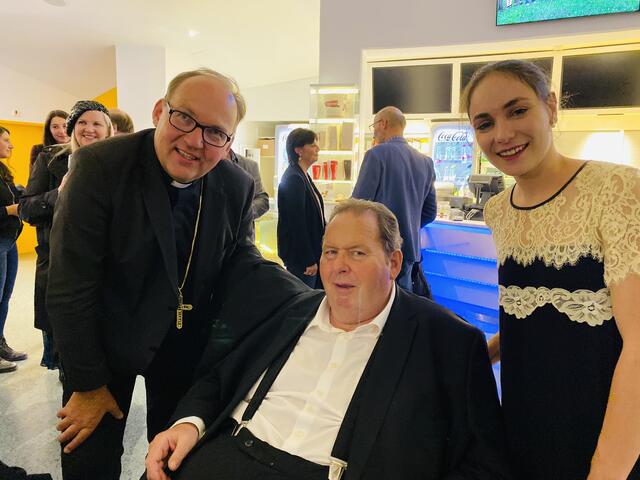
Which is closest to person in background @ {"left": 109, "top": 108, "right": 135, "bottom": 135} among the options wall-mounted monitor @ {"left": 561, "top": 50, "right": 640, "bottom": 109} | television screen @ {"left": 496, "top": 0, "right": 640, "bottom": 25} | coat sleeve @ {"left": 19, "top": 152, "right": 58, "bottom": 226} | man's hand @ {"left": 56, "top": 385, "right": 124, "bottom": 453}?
coat sleeve @ {"left": 19, "top": 152, "right": 58, "bottom": 226}

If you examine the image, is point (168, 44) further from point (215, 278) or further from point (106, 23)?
point (215, 278)

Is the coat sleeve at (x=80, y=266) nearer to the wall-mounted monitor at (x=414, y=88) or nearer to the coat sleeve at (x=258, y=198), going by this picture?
the coat sleeve at (x=258, y=198)

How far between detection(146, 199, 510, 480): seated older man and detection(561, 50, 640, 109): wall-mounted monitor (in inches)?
181

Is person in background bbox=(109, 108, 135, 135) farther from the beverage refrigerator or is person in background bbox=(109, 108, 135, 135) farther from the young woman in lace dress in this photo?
the beverage refrigerator

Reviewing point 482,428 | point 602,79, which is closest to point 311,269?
point 482,428

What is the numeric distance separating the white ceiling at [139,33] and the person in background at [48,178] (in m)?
3.95

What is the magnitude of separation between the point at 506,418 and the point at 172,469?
967 millimetres

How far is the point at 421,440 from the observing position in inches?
47.8

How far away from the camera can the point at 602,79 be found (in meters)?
5.16

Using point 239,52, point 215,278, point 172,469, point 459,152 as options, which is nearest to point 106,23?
point 239,52

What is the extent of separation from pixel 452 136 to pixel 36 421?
18.2 ft

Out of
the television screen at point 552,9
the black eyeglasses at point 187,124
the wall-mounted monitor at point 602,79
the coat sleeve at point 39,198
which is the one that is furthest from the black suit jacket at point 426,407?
the wall-mounted monitor at point 602,79

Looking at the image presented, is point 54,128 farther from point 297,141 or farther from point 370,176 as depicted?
point 370,176

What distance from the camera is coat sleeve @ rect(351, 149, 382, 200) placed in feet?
10.6
